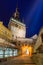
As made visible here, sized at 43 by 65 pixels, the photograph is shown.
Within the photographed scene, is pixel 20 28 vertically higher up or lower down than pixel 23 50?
higher up

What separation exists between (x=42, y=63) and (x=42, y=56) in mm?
387

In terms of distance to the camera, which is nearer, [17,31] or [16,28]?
[16,28]

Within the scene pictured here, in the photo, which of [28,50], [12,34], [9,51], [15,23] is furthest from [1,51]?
[15,23]

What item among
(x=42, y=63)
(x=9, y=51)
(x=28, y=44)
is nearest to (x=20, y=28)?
(x=28, y=44)

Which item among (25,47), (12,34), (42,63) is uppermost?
(12,34)

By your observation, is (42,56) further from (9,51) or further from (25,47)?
(25,47)

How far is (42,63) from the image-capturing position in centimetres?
803

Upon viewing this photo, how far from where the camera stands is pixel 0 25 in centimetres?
4362

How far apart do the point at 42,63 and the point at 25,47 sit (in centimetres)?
3742

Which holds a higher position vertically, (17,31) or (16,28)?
(16,28)

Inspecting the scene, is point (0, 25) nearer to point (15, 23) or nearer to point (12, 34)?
point (12, 34)

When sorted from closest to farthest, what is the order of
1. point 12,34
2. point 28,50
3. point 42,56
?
1. point 42,56
2. point 28,50
3. point 12,34

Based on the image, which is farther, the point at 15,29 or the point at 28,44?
the point at 15,29

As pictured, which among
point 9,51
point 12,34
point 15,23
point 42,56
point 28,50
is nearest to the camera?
point 42,56
